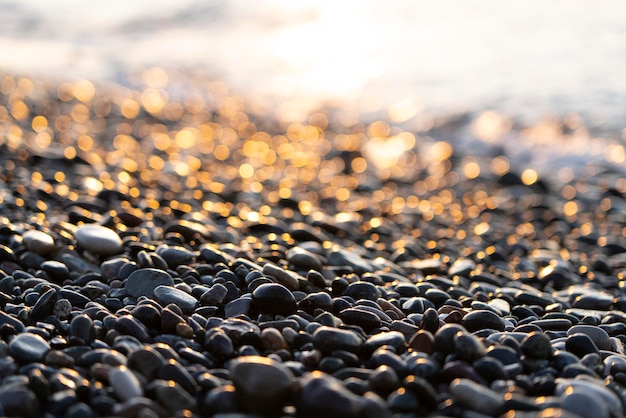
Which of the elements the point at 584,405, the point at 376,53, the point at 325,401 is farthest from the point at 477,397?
the point at 376,53

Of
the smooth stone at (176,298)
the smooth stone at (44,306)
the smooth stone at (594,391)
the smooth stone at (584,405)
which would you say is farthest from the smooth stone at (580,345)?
the smooth stone at (44,306)

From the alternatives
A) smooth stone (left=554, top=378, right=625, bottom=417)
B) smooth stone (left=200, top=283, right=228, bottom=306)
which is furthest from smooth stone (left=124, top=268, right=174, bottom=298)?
smooth stone (left=554, top=378, right=625, bottom=417)

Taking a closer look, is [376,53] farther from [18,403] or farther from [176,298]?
[18,403]

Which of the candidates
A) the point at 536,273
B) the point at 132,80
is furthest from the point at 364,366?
the point at 132,80

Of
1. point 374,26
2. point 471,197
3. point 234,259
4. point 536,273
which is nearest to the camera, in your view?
point 234,259

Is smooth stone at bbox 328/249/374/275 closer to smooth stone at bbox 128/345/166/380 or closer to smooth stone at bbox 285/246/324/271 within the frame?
smooth stone at bbox 285/246/324/271

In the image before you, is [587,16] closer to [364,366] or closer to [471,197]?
[471,197]
